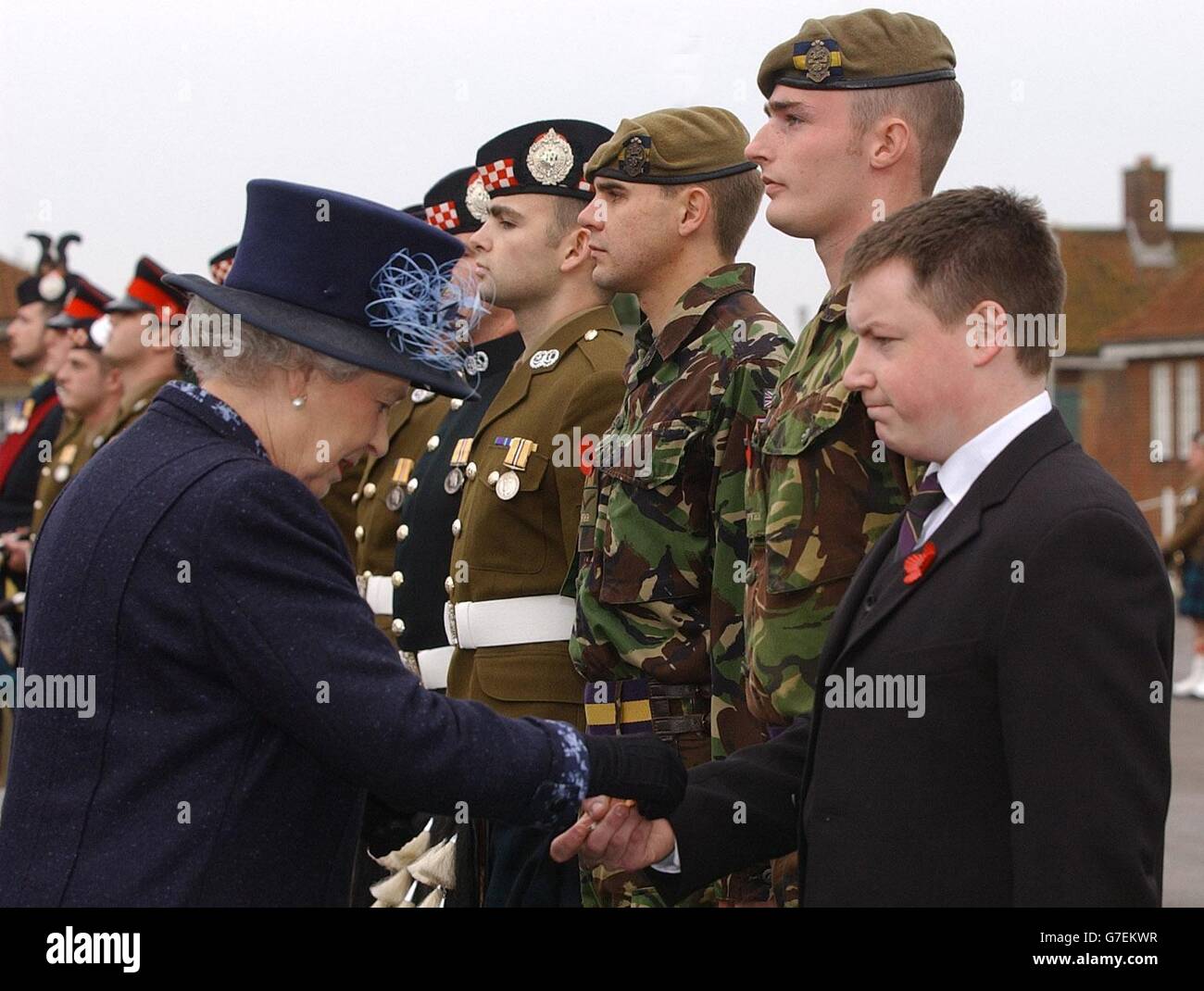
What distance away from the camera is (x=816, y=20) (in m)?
3.85

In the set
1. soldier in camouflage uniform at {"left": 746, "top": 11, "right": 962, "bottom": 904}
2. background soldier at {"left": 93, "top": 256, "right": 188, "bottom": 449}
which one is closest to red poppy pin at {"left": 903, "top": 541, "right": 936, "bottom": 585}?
soldier in camouflage uniform at {"left": 746, "top": 11, "right": 962, "bottom": 904}

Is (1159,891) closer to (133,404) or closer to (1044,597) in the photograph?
(1044,597)

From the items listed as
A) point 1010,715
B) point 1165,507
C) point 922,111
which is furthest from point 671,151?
point 1165,507

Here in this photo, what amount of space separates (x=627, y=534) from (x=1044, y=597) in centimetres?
170

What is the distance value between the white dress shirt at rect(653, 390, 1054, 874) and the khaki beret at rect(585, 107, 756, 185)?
5.94ft

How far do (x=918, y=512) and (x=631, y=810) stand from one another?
88 cm

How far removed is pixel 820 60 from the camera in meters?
3.78

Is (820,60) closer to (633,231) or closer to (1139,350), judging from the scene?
(633,231)

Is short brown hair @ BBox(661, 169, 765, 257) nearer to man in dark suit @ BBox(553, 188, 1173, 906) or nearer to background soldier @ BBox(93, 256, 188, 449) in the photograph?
man in dark suit @ BBox(553, 188, 1173, 906)

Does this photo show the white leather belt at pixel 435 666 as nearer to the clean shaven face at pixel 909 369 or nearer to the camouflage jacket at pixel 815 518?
the camouflage jacket at pixel 815 518

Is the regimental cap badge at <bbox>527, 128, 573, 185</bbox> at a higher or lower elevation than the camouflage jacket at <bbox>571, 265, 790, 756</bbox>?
higher

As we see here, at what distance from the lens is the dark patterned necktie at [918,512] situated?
9.41 ft

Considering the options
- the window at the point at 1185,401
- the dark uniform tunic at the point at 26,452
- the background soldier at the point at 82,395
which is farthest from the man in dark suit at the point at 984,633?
the window at the point at 1185,401

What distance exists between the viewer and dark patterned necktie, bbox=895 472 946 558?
2.87m
